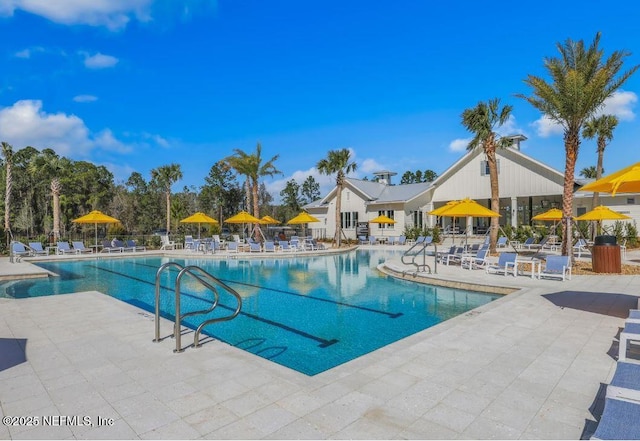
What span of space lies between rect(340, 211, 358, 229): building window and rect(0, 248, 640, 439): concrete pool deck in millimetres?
29207

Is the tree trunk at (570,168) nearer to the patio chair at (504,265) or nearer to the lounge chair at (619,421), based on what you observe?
the patio chair at (504,265)

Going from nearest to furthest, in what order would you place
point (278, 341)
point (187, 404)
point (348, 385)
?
point (187, 404)
point (348, 385)
point (278, 341)

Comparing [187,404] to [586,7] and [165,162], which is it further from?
[165,162]

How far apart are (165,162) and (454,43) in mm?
25801

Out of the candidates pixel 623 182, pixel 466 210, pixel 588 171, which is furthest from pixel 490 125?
pixel 588 171

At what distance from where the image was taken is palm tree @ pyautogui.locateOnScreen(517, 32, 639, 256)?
13.3 metres

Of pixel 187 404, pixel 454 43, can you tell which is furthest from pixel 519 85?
pixel 187 404

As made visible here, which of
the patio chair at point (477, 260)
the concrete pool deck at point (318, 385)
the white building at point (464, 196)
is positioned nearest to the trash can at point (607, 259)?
the patio chair at point (477, 260)

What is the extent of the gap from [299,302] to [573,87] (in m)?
11.9

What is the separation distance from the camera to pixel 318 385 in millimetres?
4078

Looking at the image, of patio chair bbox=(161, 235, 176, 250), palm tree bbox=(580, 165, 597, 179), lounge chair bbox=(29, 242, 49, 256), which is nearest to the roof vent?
patio chair bbox=(161, 235, 176, 250)

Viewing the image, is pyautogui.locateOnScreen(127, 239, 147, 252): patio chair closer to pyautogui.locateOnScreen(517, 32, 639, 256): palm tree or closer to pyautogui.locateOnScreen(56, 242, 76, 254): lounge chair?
pyautogui.locateOnScreen(56, 242, 76, 254): lounge chair

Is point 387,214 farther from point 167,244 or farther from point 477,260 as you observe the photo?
point 477,260

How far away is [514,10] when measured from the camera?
1494cm
